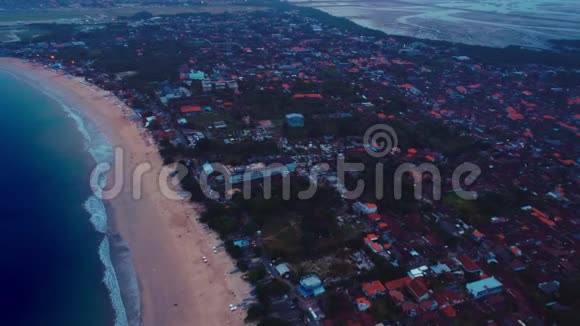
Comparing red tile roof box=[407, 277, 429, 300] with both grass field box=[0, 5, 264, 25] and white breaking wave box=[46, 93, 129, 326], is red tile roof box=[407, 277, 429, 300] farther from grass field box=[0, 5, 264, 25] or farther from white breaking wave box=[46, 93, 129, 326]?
grass field box=[0, 5, 264, 25]

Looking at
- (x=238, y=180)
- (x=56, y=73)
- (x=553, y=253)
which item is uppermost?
(x=56, y=73)

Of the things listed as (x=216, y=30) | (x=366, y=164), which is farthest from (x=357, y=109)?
(x=216, y=30)

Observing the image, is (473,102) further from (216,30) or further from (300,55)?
(216,30)

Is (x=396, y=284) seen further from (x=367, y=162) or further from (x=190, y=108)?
(x=190, y=108)

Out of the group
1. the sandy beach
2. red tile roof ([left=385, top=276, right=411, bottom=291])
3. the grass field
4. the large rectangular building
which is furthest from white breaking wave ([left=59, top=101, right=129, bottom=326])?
the grass field

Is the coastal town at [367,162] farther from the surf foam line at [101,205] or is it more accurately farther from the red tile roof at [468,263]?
the surf foam line at [101,205]
